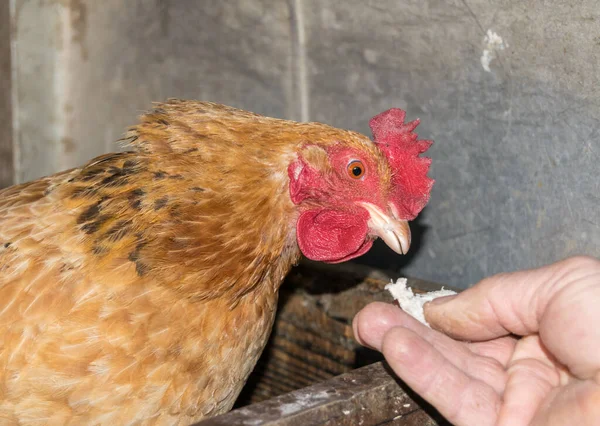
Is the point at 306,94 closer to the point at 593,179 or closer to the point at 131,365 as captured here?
the point at 593,179

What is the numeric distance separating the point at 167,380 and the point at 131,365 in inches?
4.8

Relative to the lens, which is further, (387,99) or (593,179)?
(387,99)

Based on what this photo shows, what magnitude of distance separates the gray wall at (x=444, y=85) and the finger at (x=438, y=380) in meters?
0.81

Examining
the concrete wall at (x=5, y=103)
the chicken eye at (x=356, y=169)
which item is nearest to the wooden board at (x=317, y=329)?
the chicken eye at (x=356, y=169)

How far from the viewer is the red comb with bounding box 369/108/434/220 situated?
6.88ft

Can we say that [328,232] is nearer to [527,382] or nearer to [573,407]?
[527,382]

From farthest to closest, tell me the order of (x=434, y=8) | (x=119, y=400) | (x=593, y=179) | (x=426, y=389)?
(x=434, y=8) < (x=593, y=179) < (x=119, y=400) < (x=426, y=389)

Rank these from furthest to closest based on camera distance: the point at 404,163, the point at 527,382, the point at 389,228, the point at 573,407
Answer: the point at 404,163, the point at 389,228, the point at 527,382, the point at 573,407

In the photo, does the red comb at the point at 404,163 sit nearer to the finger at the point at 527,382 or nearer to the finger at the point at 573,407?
the finger at the point at 527,382

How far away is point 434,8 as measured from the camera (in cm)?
254

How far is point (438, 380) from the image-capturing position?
1.63 metres

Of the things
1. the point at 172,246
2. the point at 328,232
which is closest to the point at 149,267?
the point at 172,246

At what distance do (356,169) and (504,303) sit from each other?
58cm

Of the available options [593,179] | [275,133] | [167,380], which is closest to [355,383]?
[167,380]
